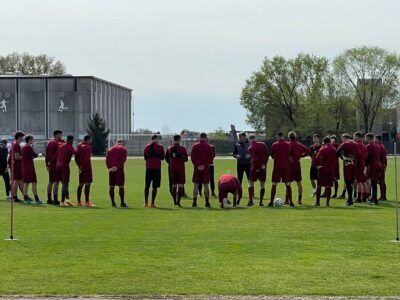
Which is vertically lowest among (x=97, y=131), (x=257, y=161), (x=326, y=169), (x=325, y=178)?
(x=325, y=178)

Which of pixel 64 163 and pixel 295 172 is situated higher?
pixel 64 163

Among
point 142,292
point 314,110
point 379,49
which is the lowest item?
point 142,292

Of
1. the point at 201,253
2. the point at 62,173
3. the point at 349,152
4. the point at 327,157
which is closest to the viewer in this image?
the point at 201,253

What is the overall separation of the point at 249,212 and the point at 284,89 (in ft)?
265

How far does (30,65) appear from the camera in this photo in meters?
106

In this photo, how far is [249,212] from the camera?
19.5m

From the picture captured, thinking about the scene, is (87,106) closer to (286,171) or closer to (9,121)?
(9,121)

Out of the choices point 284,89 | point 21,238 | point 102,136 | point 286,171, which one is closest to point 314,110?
point 284,89

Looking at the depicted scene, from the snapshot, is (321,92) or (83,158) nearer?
(83,158)

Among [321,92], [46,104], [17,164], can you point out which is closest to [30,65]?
[46,104]

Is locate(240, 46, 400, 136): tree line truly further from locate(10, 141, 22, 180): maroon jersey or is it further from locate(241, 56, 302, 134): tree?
locate(10, 141, 22, 180): maroon jersey

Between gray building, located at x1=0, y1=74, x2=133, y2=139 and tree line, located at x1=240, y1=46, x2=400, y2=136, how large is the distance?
21.1m

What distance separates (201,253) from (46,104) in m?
85.5

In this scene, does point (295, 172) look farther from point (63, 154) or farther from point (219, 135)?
point (219, 135)
